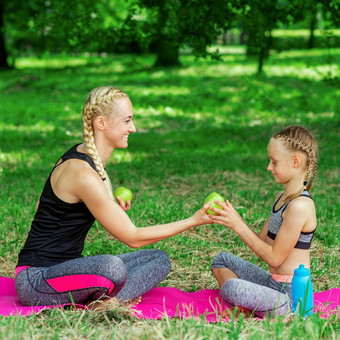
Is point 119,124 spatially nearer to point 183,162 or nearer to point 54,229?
point 54,229

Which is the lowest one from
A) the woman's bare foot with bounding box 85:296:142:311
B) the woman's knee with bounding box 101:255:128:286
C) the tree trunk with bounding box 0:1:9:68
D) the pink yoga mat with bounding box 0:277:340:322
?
the pink yoga mat with bounding box 0:277:340:322

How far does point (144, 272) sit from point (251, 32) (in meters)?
6.06

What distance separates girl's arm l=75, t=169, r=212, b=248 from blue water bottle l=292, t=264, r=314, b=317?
2.22 ft

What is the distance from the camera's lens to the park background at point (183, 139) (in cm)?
351

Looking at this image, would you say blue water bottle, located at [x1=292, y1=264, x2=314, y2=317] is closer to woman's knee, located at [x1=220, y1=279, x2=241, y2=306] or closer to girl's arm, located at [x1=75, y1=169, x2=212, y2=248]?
woman's knee, located at [x1=220, y1=279, x2=241, y2=306]

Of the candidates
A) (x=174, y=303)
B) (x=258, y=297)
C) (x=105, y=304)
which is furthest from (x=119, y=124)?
(x=258, y=297)

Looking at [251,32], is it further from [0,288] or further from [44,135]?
[0,288]

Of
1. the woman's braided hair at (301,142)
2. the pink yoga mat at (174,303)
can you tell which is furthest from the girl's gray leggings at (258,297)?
the woman's braided hair at (301,142)

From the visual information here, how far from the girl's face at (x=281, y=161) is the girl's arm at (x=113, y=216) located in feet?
1.66

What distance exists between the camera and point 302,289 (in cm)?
355

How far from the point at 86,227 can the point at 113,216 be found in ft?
1.19

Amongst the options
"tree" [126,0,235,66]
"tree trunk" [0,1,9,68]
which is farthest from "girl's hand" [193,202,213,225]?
"tree trunk" [0,1,9,68]

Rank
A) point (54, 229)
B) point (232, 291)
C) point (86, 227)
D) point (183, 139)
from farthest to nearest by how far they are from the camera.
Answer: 1. point (183, 139)
2. point (86, 227)
3. point (54, 229)
4. point (232, 291)

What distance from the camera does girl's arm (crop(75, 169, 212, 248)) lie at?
12.1 ft
